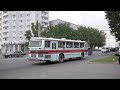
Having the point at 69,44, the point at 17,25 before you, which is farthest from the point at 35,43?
the point at 17,25

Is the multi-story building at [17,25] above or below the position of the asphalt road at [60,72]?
above

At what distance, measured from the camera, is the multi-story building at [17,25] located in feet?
246

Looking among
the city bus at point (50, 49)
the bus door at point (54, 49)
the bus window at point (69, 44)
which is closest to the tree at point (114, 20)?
the bus window at point (69, 44)

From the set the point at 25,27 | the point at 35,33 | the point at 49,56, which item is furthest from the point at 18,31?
the point at 49,56

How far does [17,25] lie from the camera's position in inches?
3076

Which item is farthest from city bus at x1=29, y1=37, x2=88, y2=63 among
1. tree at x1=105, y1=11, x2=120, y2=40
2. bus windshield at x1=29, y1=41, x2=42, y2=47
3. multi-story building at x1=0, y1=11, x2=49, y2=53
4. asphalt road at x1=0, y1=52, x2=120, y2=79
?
multi-story building at x1=0, y1=11, x2=49, y2=53

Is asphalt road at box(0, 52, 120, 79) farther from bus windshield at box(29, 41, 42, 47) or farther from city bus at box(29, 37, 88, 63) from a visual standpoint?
bus windshield at box(29, 41, 42, 47)

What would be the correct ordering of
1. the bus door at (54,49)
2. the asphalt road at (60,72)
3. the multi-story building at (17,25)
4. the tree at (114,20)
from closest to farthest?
the asphalt road at (60,72)
the bus door at (54,49)
the tree at (114,20)
the multi-story building at (17,25)

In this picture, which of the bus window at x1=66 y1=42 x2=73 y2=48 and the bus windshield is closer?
the bus windshield

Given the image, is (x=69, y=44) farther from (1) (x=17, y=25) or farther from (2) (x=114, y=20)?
(1) (x=17, y=25)

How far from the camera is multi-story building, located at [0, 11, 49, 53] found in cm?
7500

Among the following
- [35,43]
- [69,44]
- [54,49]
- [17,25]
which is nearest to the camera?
[35,43]

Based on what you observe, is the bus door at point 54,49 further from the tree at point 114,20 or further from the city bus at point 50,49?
the tree at point 114,20

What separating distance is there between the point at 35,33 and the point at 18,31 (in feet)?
65.3
